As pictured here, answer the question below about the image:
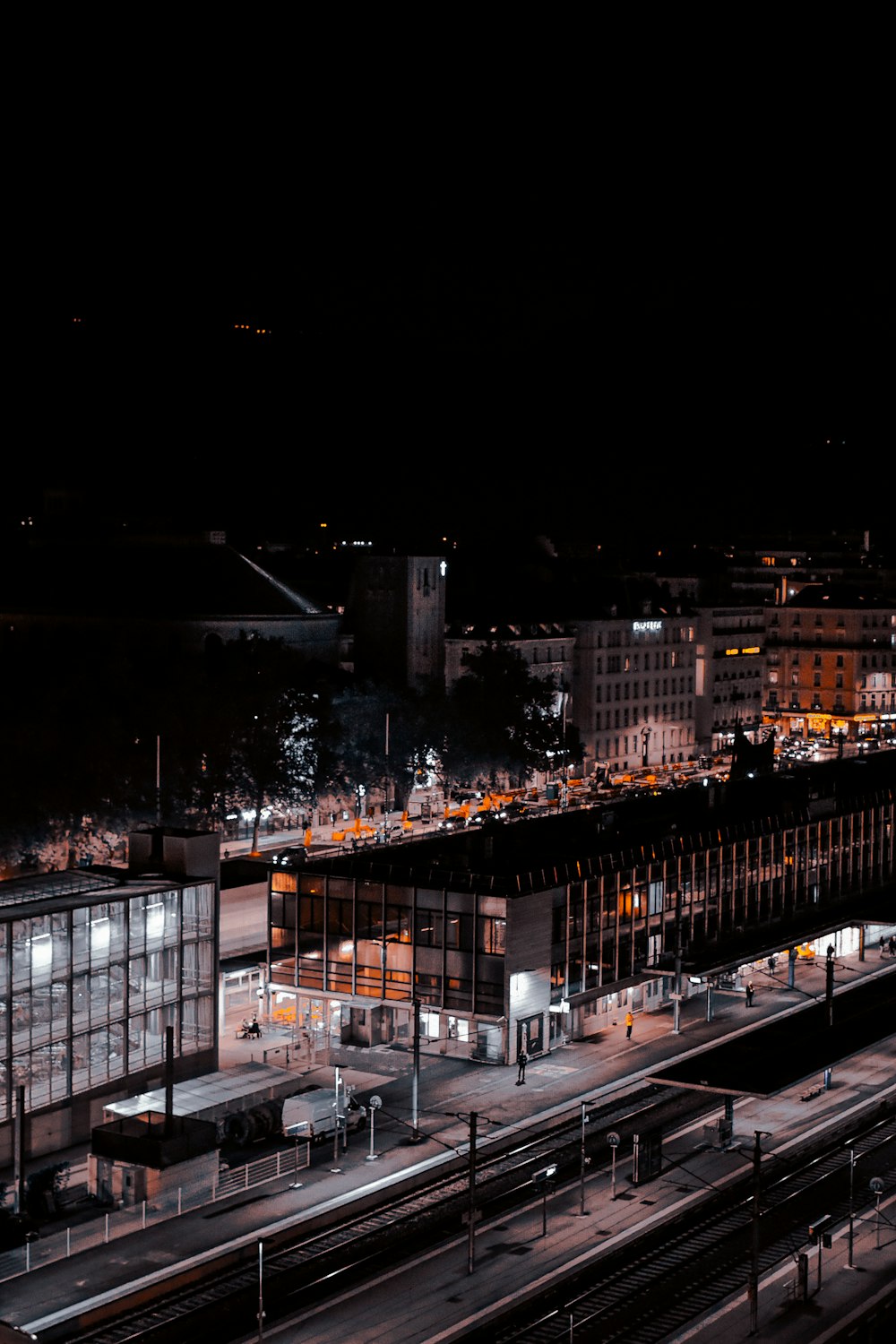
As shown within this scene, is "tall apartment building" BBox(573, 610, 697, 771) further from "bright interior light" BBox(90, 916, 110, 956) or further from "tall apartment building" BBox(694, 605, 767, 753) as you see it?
"bright interior light" BBox(90, 916, 110, 956)

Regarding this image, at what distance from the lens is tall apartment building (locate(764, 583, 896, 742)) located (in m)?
181

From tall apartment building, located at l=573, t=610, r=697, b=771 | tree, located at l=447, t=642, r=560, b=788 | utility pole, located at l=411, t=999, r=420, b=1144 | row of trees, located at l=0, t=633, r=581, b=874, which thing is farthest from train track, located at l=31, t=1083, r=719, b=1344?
tall apartment building, located at l=573, t=610, r=697, b=771

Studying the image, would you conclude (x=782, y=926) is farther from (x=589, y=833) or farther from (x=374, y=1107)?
(x=374, y=1107)

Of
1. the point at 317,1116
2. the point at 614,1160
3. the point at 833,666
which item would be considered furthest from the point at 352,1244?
the point at 833,666

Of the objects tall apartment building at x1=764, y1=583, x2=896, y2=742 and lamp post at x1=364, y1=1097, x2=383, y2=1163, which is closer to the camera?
lamp post at x1=364, y1=1097, x2=383, y2=1163

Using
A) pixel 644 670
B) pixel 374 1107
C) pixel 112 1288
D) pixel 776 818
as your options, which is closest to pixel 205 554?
pixel 644 670

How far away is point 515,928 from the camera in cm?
5856

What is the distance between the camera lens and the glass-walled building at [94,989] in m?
49.3

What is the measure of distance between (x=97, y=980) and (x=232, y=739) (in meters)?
57.9

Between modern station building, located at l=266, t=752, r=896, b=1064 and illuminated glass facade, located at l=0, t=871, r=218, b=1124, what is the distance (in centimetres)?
647

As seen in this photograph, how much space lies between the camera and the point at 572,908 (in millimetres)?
61656

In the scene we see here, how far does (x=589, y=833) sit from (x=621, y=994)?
29.6ft

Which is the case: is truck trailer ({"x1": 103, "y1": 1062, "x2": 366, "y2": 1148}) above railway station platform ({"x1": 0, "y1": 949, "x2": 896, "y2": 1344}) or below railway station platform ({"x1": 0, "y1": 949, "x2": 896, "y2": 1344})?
above

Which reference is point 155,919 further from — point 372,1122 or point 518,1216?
point 518,1216
